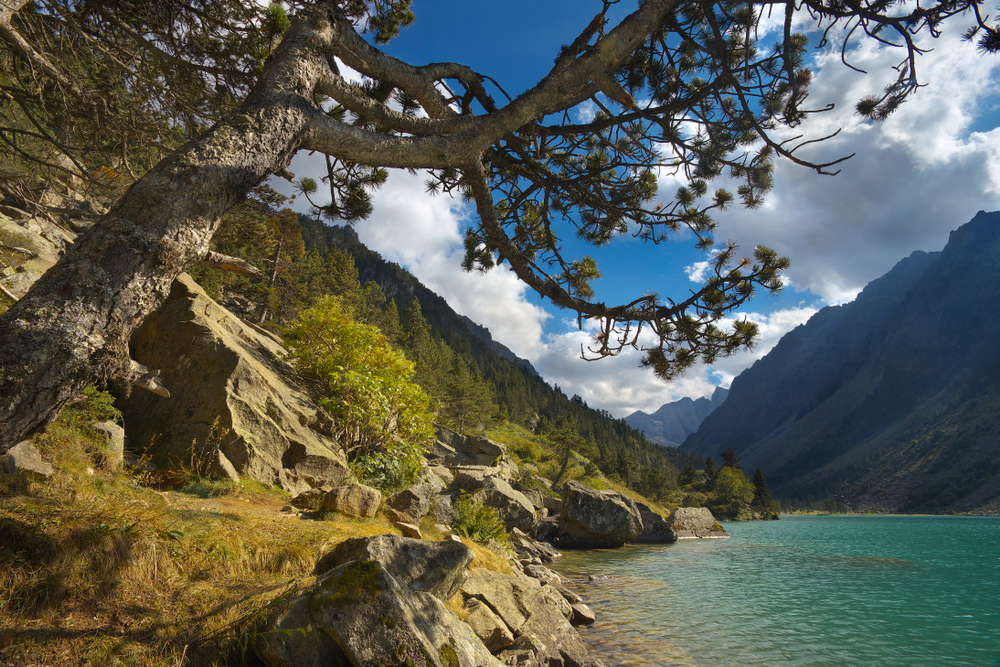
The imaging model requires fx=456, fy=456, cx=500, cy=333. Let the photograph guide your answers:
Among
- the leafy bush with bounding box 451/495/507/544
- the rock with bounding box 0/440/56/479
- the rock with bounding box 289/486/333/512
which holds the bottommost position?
the leafy bush with bounding box 451/495/507/544

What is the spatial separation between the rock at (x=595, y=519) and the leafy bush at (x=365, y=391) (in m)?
19.6

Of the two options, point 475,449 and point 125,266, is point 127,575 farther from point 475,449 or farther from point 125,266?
point 475,449

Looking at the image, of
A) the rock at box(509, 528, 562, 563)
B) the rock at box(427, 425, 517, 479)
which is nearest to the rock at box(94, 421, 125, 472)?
the rock at box(509, 528, 562, 563)

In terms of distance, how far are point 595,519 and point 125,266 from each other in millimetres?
29423

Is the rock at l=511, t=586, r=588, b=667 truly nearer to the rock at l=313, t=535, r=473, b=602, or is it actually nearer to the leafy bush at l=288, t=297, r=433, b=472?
the rock at l=313, t=535, r=473, b=602

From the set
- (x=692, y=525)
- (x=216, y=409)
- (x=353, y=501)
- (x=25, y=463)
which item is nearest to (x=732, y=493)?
(x=692, y=525)

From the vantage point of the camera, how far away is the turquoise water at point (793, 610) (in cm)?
888

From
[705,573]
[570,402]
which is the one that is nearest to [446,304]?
[570,402]

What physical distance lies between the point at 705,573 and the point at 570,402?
11956 cm

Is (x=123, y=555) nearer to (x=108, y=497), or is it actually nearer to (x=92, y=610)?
(x=92, y=610)

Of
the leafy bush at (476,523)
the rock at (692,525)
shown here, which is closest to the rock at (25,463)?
the leafy bush at (476,523)

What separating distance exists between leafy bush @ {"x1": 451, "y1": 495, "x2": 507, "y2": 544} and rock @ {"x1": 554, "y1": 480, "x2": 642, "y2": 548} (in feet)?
58.0

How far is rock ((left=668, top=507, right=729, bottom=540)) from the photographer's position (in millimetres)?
39219

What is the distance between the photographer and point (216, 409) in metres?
6.99
